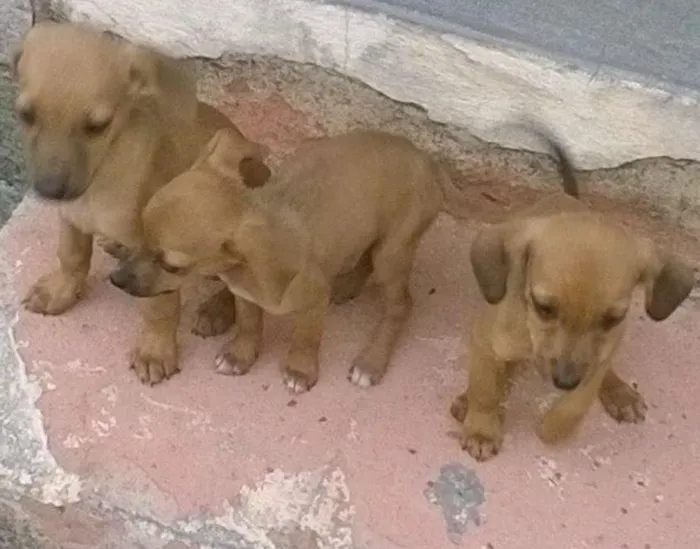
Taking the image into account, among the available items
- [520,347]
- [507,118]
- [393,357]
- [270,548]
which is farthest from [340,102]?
[270,548]

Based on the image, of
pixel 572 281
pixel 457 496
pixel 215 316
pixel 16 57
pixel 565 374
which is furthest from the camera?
pixel 215 316

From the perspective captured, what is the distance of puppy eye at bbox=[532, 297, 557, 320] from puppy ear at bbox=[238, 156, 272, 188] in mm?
720

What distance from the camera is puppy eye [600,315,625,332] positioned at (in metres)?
2.76

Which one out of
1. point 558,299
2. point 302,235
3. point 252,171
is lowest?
point 302,235

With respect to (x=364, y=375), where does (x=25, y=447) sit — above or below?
below

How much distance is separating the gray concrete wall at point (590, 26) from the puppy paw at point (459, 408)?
2.92 ft

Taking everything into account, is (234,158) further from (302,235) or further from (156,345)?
(156,345)

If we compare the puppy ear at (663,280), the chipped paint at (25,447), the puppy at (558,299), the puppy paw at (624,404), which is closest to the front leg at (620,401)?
the puppy paw at (624,404)

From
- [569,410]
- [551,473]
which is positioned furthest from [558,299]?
[551,473]

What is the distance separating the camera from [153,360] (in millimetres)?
3283

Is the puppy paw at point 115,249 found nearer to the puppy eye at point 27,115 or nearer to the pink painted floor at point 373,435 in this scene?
the pink painted floor at point 373,435

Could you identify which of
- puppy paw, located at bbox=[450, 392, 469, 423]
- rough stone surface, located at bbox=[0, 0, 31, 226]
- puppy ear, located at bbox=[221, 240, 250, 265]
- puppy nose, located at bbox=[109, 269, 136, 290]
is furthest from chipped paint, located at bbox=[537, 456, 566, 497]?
rough stone surface, located at bbox=[0, 0, 31, 226]

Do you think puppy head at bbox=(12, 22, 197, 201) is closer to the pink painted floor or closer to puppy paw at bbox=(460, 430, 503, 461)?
the pink painted floor

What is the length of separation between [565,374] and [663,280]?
308 millimetres
